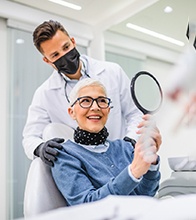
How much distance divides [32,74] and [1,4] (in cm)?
69

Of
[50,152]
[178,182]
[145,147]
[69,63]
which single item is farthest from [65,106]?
[145,147]

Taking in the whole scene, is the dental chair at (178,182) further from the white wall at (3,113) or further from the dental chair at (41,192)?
the white wall at (3,113)

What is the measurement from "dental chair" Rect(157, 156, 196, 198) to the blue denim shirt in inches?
2.6

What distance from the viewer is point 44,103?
1.53m

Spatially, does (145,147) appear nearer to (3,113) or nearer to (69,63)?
(69,63)

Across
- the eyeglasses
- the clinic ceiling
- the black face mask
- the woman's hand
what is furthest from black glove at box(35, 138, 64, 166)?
the clinic ceiling

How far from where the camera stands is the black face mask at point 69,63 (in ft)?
4.86

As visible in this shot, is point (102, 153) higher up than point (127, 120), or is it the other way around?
point (127, 120)

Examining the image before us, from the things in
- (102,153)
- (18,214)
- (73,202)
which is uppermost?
(102,153)

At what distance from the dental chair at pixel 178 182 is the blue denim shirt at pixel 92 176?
7 cm

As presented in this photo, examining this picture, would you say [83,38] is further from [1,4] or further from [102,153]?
[102,153]

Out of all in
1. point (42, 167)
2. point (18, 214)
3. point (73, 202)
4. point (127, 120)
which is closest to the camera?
point (73, 202)

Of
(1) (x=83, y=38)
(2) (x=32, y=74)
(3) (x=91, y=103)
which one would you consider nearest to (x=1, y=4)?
(2) (x=32, y=74)

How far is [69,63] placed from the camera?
1.49 m
